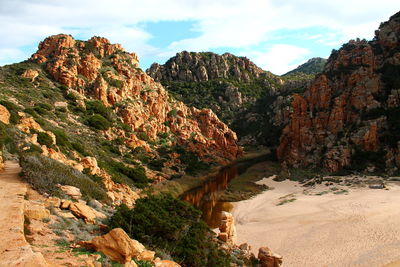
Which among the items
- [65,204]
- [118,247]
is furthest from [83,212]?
[118,247]

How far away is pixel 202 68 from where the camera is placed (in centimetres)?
13175

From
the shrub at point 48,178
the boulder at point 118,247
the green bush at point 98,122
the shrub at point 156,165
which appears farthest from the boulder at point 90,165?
the green bush at point 98,122

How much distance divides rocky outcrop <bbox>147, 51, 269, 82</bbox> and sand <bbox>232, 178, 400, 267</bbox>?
10101cm

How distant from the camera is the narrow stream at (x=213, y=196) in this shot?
107 ft

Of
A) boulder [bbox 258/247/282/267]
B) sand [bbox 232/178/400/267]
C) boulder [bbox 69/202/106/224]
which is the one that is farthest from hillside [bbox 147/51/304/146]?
boulder [bbox 69/202/106/224]

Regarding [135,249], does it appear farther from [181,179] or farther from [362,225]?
[181,179]

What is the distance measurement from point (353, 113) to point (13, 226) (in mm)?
52908

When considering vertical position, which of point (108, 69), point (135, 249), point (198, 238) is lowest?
point (198, 238)

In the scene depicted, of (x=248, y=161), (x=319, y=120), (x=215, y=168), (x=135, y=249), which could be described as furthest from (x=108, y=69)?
(x=135, y=249)

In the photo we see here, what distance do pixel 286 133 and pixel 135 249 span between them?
57.0 metres

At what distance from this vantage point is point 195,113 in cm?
7744

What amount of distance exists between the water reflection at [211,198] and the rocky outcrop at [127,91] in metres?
11.6

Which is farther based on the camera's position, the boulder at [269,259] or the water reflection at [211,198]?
the water reflection at [211,198]

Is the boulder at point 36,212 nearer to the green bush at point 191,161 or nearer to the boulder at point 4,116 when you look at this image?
the boulder at point 4,116
